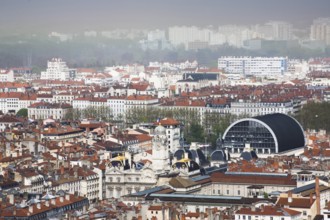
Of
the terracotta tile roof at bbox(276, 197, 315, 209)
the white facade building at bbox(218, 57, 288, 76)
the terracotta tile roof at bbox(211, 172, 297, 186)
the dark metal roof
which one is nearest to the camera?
the terracotta tile roof at bbox(276, 197, 315, 209)

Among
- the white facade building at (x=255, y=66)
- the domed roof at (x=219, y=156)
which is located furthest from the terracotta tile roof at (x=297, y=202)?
the white facade building at (x=255, y=66)

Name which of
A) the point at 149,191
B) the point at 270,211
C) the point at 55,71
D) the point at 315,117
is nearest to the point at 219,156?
the point at 149,191

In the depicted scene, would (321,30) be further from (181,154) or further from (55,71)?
(181,154)

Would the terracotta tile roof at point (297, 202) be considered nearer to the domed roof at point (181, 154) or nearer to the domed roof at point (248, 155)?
the domed roof at point (181, 154)

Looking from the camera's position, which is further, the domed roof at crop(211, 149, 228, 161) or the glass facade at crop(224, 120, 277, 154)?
the glass facade at crop(224, 120, 277, 154)

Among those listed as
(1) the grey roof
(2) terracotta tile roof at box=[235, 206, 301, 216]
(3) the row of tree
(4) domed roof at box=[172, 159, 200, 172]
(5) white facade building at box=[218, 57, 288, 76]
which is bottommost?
(5) white facade building at box=[218, 57, 288, 76]

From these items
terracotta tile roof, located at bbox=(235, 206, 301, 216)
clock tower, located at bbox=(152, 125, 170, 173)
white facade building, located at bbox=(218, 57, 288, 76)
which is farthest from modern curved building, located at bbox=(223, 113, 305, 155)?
white facade building, located at bbox=(218, 57, 288, 76)

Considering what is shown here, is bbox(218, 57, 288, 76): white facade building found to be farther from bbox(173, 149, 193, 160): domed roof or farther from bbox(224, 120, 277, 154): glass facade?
bbox(173, 149, 193, 160): domed roof

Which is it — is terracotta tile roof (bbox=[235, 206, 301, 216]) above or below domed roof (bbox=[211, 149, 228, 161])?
above
